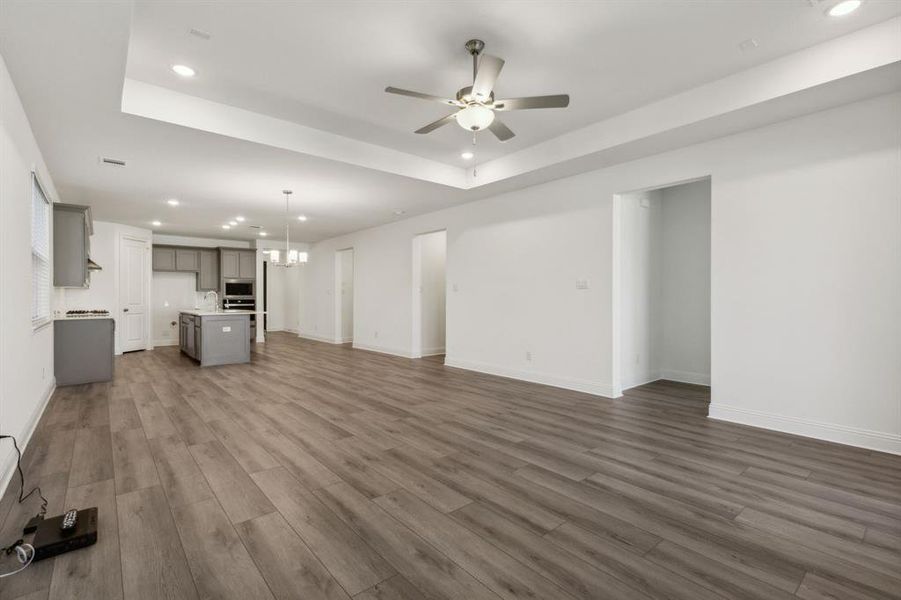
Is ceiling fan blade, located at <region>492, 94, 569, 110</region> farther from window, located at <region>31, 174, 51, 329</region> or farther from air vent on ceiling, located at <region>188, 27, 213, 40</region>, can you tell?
window, located at <region>31, 174, 51, 329</region>

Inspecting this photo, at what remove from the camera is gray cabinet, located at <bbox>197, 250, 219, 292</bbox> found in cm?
1022

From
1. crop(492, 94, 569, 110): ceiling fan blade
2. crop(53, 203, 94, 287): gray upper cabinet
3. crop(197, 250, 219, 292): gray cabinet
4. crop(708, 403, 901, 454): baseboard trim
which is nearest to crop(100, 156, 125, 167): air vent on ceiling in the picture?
crop(53, 203, 94, 287): gray upper cabinet

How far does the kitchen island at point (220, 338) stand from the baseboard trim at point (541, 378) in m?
3.53

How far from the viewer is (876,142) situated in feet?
10.3

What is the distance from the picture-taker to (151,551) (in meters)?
1.87

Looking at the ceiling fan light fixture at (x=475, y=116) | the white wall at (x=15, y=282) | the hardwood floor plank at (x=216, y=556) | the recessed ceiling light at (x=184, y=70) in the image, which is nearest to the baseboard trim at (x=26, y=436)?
the white wall at (x=15, y=282)

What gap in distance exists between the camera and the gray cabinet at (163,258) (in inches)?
377

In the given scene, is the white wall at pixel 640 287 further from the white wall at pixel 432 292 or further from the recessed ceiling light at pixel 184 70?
the recessed ceiling light at pixel 184 70

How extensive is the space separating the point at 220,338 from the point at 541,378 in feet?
17.2

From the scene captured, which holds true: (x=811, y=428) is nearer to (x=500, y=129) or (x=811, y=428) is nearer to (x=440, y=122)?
(x=500, y=129)

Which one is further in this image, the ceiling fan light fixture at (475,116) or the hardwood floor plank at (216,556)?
the ceiling fan light fixture at (475,116)

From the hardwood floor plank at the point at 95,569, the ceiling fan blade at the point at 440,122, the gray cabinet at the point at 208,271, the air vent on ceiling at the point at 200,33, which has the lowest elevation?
the hardwood floor plank at the point at 95,569

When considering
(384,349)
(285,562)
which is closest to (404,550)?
(285,562)

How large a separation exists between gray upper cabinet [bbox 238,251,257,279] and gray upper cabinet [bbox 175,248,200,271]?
94 centimetres
